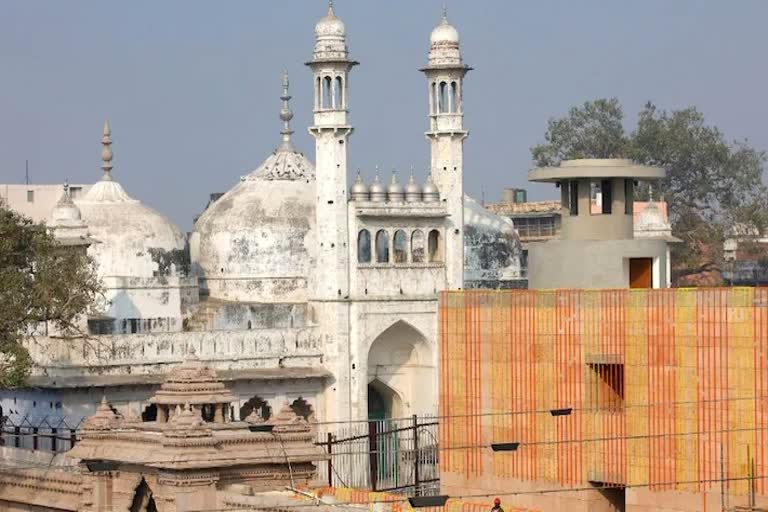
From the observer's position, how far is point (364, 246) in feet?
161

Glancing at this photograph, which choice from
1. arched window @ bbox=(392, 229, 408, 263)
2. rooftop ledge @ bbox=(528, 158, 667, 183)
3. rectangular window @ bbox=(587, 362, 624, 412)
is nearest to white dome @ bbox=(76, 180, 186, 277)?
arched window @ bbox=(392, 229, 408, 263)

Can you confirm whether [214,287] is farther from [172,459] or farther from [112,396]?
[172,459]

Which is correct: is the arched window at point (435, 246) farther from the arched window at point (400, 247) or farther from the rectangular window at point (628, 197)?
the rectangular window at point (628, 197)

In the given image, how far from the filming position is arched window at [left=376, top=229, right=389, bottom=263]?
161 feet

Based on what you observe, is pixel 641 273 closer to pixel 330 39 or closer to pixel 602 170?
pixel 602 170

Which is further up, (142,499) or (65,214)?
(65,214)

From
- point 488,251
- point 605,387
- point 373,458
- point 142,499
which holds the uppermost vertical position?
point 488,251

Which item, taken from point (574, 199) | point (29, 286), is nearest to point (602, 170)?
point (574, 199)

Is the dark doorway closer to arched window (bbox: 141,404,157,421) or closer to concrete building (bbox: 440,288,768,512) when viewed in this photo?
arched window (bbox: 141,404,157,421)

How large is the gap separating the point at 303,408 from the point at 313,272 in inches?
110

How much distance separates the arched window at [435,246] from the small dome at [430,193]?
686mm

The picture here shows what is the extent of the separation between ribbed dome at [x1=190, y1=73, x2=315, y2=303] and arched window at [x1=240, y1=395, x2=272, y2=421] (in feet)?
12.2

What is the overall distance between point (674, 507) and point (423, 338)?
2036cm

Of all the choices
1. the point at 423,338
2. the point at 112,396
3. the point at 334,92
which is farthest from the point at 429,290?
the point at 112,396
